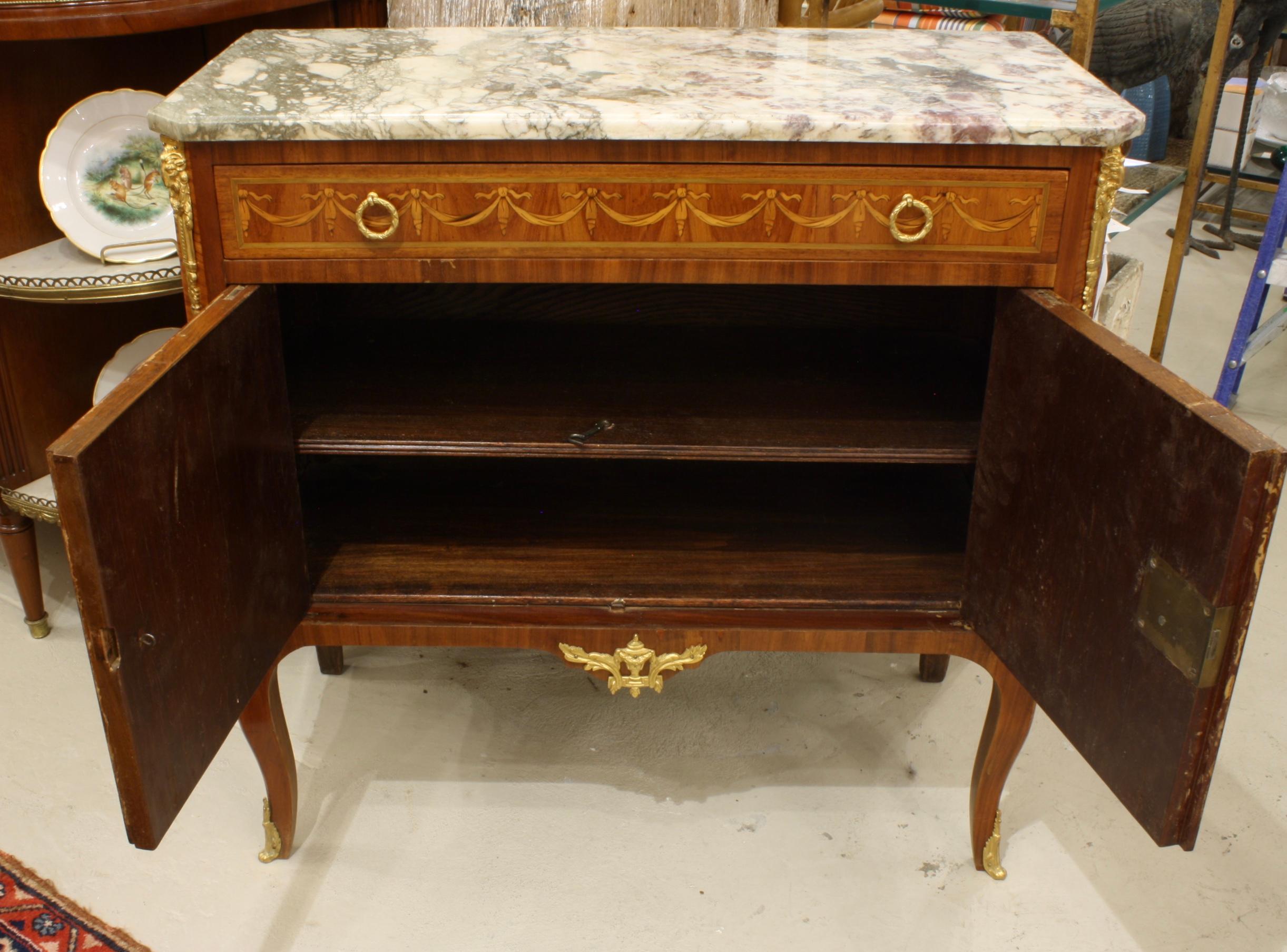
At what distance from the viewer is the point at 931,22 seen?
3314 millimetres

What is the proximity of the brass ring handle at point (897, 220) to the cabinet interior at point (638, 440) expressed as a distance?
24 cm

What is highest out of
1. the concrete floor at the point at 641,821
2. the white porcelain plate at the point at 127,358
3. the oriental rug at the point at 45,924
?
the white porcelain plate at the point at 127,358

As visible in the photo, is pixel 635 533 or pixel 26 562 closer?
pixel 635 533

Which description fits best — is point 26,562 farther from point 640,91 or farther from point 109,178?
point 640,91

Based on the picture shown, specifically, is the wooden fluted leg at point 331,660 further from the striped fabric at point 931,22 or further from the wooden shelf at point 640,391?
the striped fabric at point 931,22

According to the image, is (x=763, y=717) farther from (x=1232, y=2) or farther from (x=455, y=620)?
(x=1232, y=2)

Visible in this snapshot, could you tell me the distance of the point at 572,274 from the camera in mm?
1197

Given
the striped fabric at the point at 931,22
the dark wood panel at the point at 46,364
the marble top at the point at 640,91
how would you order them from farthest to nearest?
the striped fabric at the point at 931,22, the dark wood panel at the point at 46,364, the marble top at the point at 640,91

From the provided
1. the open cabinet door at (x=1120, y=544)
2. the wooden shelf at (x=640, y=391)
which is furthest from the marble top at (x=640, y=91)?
the wooden shelf at (x=640, y=391)

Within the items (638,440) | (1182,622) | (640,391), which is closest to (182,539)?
(638,440)

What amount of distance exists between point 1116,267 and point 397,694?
4.91 feet

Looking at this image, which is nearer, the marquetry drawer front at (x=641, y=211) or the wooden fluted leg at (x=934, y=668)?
the marquetry drawer front at (x=641, y=211)

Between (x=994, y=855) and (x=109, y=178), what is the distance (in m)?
1.60

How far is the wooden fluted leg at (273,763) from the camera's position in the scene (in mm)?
1372
